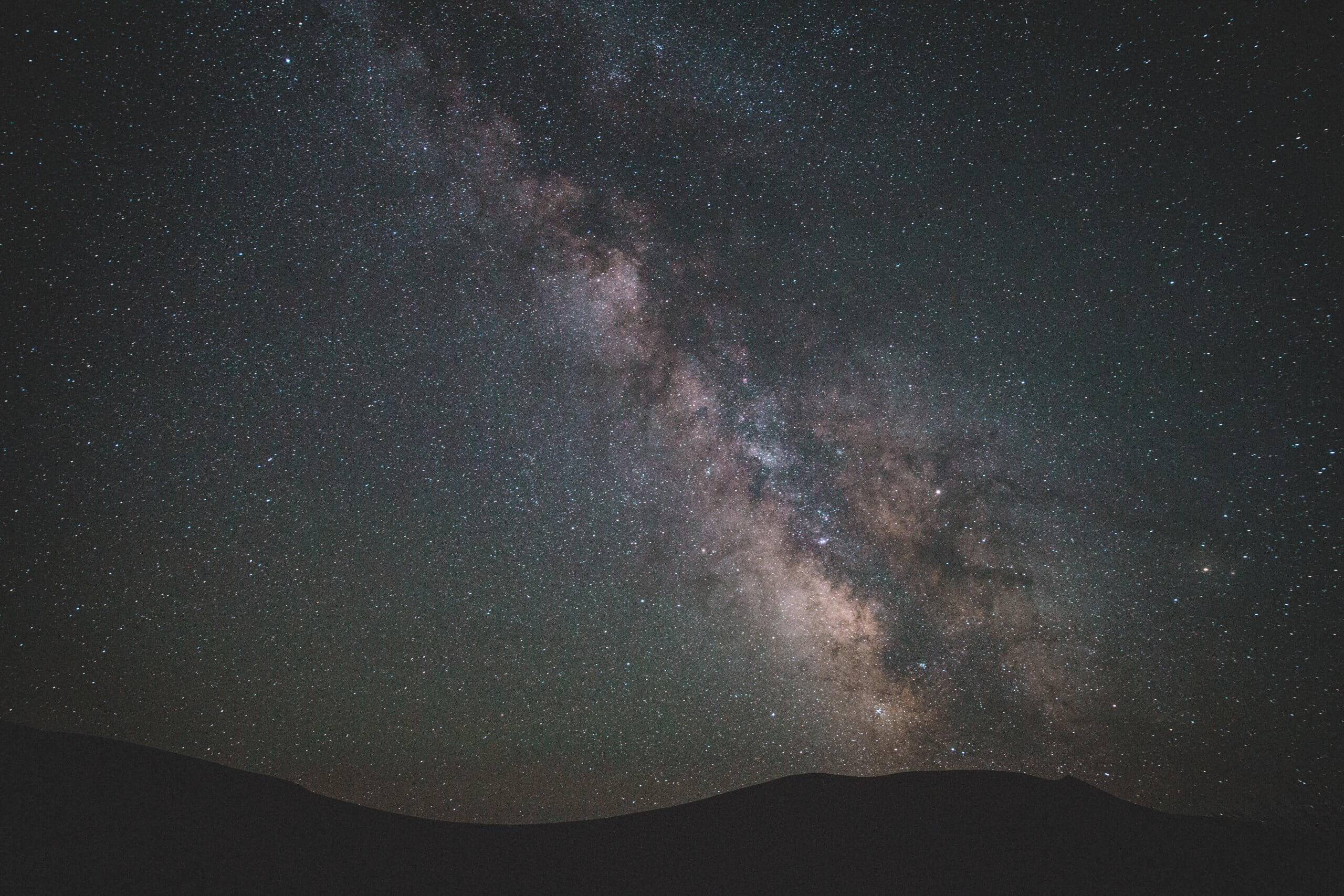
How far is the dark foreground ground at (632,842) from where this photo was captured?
879cm

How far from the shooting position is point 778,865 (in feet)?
36.4

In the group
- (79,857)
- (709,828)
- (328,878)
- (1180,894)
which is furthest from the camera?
(709,828)

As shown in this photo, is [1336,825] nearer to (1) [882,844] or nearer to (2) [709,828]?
(1) [882,844]

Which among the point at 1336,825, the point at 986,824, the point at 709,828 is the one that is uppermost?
the point at 1336,825

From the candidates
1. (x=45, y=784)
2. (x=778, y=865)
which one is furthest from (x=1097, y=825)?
(x=45, y=784)

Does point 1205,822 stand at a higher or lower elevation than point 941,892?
higher

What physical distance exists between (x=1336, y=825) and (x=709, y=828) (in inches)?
453

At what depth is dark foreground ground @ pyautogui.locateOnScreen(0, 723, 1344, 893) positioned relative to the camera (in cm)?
879

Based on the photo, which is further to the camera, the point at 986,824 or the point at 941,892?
the point at 986,824

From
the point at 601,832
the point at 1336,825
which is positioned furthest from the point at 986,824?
the point at 601,832

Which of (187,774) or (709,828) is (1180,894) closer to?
(709,828)

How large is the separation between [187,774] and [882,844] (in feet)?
54.8

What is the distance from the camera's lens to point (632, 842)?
1282 centimetres

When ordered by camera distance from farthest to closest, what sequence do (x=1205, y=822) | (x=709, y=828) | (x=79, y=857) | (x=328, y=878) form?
(x=709, y=828) < (x=1205, y=822) < (x=328, y=878) < (x=79, y=857)
